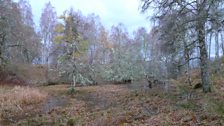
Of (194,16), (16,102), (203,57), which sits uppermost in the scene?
(194,16)

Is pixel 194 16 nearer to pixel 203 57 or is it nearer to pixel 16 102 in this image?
pixel 203 57

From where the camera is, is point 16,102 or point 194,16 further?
point 16,102

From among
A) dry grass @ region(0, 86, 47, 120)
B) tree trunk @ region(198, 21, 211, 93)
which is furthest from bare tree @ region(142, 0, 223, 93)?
dry grass @ region(0, 86, 47, 120)

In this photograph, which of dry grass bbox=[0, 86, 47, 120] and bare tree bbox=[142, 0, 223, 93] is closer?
bare tree bbox=[142, 0, 223, 93]

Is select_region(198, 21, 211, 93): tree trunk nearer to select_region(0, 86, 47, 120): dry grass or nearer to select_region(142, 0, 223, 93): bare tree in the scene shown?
select_region(142, 0, 223, 93): bare tree

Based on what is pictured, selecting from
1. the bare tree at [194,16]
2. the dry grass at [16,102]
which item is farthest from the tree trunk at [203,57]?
the dry grass at [16,102]

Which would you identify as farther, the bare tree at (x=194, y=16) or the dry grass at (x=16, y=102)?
the dry grass at (x=16, y=102)

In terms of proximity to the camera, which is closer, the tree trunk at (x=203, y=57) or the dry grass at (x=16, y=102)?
the tree trunk at (x=203, y=57)

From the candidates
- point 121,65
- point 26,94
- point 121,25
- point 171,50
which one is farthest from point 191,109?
point 121,25

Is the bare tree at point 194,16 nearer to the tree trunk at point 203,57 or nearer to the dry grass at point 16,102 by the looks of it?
the tree trunk at point 203,57

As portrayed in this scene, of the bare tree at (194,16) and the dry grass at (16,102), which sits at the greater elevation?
the bare tree at (194,16)

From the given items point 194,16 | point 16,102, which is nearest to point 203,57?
point 194,16

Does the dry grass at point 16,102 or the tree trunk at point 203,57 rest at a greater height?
the tree trunk at point 203,57

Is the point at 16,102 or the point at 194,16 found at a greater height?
the point at 194,16
